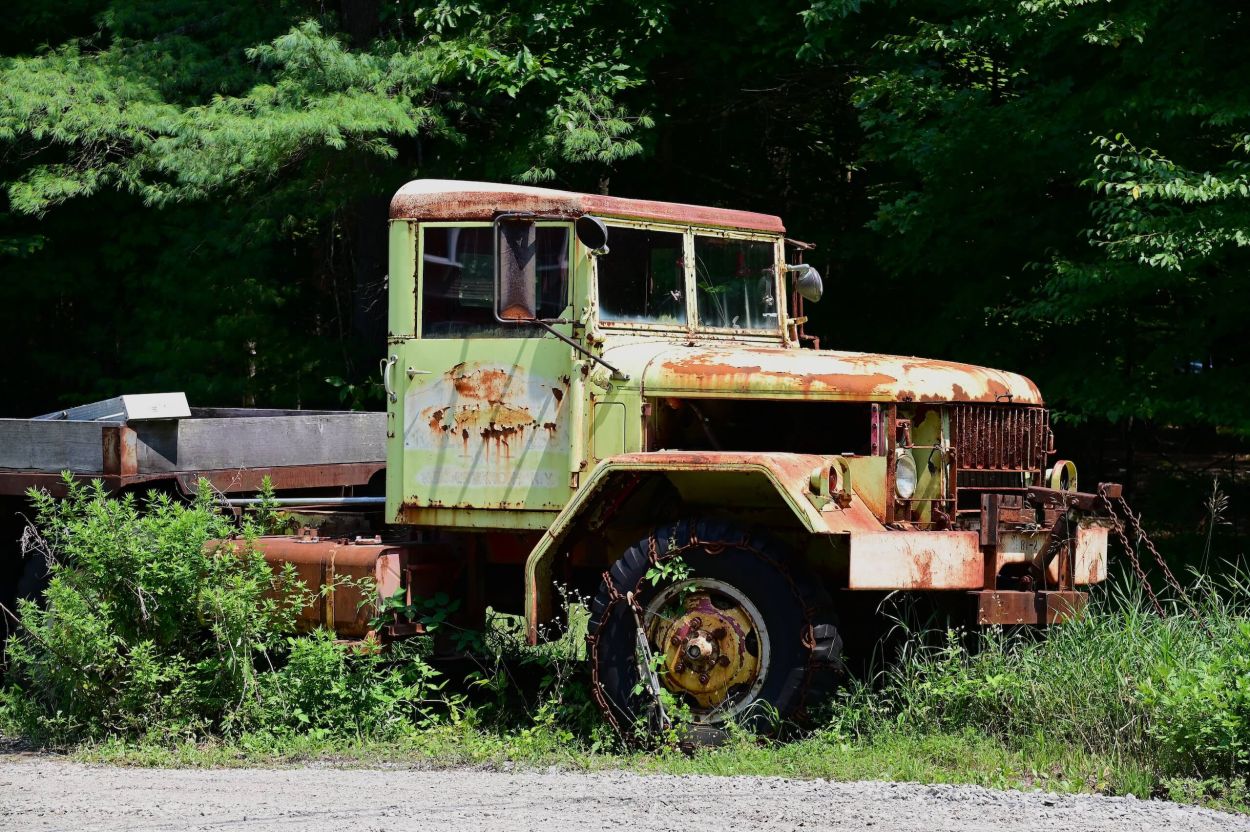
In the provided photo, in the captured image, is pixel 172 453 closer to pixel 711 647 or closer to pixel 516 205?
pixel 516 205

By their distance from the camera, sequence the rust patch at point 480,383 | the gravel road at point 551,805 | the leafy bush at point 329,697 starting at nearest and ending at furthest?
the gravel road at point 551,805, the leafy bush at point 329,697, the rust patch at point 480,383

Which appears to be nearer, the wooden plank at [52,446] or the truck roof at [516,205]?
the truck roof at [516,205]

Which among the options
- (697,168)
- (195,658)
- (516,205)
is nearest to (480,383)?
(516,205)

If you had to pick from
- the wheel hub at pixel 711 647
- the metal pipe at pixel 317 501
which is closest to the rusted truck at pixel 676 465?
the wheel hub at pixel 711 647

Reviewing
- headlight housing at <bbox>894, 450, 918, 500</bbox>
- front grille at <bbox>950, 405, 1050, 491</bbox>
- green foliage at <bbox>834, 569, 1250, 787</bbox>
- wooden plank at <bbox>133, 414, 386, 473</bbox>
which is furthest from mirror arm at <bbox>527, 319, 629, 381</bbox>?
wooden plank at <bbox>133, 414, 386, 473</bbox>

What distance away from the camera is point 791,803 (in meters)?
5.73

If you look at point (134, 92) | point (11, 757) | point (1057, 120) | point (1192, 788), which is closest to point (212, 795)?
point (11, 757)

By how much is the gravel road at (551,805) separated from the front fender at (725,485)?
106 centimetres

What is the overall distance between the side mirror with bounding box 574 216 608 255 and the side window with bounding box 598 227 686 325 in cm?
52

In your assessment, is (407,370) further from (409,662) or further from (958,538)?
(958,538)

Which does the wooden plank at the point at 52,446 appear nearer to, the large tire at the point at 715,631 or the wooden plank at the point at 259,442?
the wooden plank at the point at 259,442

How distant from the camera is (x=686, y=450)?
7.55m

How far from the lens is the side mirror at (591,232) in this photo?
709cm

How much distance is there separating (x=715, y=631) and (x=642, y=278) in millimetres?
1948
